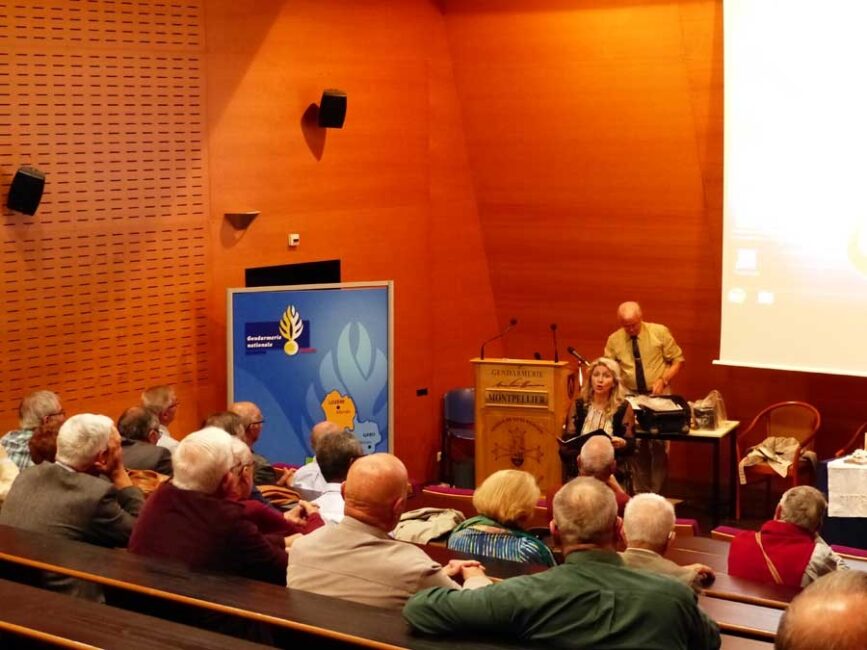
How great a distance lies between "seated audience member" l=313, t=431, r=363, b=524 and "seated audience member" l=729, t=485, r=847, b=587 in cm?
160

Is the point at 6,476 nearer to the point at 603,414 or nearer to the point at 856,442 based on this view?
the point at 603,414

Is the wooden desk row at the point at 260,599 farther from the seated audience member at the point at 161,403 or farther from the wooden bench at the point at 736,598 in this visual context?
the seated audience member at the point at 161,403

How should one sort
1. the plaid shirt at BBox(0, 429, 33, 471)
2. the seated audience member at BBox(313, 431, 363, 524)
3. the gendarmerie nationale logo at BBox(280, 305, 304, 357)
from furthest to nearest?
the gendarmerie nationale logo at BBox(280, 305, 304, 357)
the plaid shirt at BBox(0, 429, 33, 471)
the seated audience member at BBox(313, 431, 363, 524)

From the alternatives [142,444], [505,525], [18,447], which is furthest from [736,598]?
[18,447]

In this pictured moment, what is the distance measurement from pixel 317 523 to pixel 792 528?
6.02 feet

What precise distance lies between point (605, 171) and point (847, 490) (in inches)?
136

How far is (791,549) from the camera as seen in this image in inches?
195

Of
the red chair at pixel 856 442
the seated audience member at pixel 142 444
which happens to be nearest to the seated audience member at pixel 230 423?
the seated audience member at pixel 142 444

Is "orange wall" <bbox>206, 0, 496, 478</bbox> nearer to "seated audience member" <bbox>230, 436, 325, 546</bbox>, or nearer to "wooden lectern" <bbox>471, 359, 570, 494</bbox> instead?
"wooden lectern" <bbox>471, 359, 570, 494</bbox>

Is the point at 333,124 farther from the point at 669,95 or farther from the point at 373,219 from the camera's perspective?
the point at 669,95

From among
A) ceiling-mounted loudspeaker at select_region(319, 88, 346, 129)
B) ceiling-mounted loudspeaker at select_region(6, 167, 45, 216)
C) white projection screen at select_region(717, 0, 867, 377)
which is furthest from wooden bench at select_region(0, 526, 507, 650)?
white projection screen at select_region(717, 0, 867, 377)

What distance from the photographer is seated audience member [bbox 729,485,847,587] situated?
194 inches

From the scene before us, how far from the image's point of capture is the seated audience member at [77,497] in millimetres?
4516

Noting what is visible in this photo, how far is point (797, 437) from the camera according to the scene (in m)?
9.29
